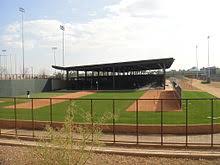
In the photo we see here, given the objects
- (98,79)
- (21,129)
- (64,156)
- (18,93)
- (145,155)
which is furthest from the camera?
(98,79)

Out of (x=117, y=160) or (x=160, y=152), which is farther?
(x=160, y=152)

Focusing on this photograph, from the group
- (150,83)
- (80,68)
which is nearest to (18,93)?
(80,68)

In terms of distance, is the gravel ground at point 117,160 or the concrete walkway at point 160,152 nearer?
the gravel ground at point 117,160

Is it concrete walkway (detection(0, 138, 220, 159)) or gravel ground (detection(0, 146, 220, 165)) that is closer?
gravel ground (detection(0, 146, 220, 165))

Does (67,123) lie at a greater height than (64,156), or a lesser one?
greater

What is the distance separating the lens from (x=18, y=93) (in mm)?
64125

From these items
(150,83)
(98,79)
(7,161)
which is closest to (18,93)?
(98,79)

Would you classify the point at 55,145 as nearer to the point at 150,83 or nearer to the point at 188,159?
the point at 188,159

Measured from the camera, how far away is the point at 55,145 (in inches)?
462

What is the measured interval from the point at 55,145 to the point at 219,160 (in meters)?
6.75

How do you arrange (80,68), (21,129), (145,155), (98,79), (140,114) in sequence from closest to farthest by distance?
(145,155) < (21,129) < (140,114) < (80,68) < (98,79)

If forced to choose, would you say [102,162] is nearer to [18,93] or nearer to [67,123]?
[67,123]

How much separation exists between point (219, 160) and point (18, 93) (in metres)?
53.6

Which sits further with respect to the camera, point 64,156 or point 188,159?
point 188,159
